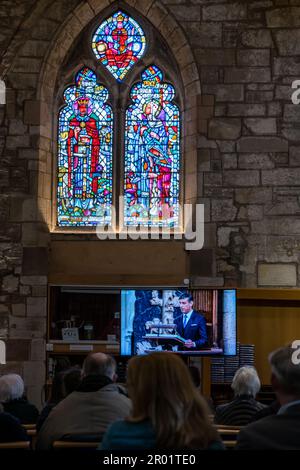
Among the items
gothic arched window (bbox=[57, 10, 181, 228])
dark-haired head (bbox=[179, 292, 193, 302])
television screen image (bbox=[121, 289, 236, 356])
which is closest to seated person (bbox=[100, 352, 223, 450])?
television screen image (bbox=[121, 289, 236, 356])

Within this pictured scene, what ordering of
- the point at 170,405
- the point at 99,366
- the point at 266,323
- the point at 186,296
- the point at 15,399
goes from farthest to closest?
the point at 266,323
the point at 186,296
the point at 15,399
the point at 99,366
the point at 170,405

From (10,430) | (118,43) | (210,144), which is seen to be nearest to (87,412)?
(10,430)

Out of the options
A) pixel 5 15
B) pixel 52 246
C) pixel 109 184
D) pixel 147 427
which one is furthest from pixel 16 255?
pixel 147 427

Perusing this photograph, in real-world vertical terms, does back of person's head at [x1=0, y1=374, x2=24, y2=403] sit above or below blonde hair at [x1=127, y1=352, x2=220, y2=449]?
below

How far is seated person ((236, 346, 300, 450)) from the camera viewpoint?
9.32 feet

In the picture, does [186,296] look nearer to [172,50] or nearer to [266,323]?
[266,323]

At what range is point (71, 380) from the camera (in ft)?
17.3

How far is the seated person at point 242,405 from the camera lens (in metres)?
5.14

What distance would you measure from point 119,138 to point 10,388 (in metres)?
4.55

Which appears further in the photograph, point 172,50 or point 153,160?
point 153,160

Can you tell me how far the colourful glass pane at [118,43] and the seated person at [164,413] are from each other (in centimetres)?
701

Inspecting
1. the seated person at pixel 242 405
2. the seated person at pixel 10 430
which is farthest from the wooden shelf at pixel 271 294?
the seated person at pixel 10 430

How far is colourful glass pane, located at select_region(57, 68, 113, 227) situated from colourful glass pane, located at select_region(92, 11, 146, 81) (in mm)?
304

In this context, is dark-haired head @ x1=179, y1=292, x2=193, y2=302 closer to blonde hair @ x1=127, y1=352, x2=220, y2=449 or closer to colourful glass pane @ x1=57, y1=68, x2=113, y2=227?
colourful glass pane @ x1=57, y1=68, x2=113, y2=227
